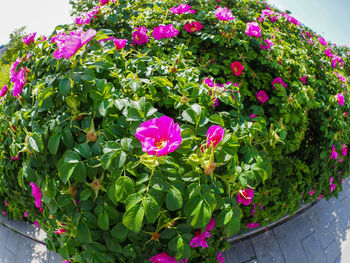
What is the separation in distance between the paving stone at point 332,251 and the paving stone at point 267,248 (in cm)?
46

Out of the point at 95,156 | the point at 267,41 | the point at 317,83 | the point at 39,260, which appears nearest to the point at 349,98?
the point at 317,83

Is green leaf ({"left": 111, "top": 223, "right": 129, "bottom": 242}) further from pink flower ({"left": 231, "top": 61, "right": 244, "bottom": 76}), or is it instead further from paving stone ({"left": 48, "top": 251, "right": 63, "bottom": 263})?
pink flower ({"left": 231, "top": 61, "right": 244, "bottom": 76})

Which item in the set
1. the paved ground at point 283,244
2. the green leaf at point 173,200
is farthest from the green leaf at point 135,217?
the paved ground at point 283,244

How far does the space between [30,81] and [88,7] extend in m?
2.23

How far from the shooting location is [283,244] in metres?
2.24

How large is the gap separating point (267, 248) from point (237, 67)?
1546 millimetres

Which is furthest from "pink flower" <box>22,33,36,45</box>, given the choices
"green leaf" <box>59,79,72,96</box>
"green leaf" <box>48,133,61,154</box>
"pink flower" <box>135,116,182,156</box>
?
"pink flower" <box>135,116,182,156</box>

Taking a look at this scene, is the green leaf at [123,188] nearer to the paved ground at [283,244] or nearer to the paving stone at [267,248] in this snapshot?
the paved ground at [283,244]

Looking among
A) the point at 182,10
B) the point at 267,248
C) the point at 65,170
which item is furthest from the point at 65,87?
the point at 267,248

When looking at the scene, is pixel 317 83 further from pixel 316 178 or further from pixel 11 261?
pixel 11 261

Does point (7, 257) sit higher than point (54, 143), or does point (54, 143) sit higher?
point (54, 143)

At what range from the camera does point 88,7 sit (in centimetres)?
336

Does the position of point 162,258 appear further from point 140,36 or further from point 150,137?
point 140,36

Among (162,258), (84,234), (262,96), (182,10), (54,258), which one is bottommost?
(54,258)
